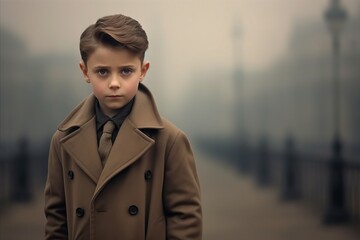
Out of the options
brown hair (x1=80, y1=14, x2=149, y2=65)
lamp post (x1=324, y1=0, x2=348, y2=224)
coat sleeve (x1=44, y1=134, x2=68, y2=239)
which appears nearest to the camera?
brown hair (x1=80, y1=14, x2=149, y2=65)

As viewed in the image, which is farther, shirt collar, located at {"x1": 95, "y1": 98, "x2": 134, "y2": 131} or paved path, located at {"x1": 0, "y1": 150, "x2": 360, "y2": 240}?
paved path, located at {"x1": 0, "y1": 150, "x2": 360, "y2": 240}

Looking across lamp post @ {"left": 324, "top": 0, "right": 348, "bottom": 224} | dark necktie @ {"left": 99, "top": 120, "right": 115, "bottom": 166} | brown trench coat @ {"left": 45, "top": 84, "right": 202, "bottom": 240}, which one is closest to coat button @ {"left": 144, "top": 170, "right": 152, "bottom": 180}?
brown trench coat @ {"left": 45, "top": 84, "right": 202, "bottom": 240}

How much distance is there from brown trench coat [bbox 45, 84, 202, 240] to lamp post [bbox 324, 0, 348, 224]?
49.6 inches

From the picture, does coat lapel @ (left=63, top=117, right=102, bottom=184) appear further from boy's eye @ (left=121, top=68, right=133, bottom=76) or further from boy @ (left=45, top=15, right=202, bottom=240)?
boy's eye @ (left=121, top=68, right=133, bottom=76)

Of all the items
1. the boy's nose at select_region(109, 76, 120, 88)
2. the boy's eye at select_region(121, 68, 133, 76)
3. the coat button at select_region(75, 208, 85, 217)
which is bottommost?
the coat button at select_region(75, 208, 85, 217)

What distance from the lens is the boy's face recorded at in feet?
3.88

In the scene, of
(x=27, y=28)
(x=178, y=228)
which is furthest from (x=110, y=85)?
(x=27, y=28)

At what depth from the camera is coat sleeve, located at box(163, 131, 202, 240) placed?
4.07 feet

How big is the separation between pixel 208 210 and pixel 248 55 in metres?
0.72

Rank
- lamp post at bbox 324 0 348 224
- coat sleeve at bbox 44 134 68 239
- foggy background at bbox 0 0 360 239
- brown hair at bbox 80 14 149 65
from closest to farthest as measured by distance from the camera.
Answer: brown hair at bbox 80 14 149 65 < coat sleeve at bbox 44 134 68 239 < foggy background at bbox 0 0 360 239 < lamp post at bbox 324 0 348 224

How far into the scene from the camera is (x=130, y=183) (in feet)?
4.01

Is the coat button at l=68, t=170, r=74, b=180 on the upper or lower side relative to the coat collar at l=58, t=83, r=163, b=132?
lower

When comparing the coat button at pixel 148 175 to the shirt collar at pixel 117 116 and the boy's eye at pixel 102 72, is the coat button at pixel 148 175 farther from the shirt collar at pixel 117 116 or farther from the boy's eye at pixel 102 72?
the boy's eye at pixel 102 72

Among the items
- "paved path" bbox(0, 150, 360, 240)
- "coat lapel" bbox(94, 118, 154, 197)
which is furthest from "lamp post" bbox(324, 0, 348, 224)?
"coat lapel" bbox(94, 118, 154, 197)
